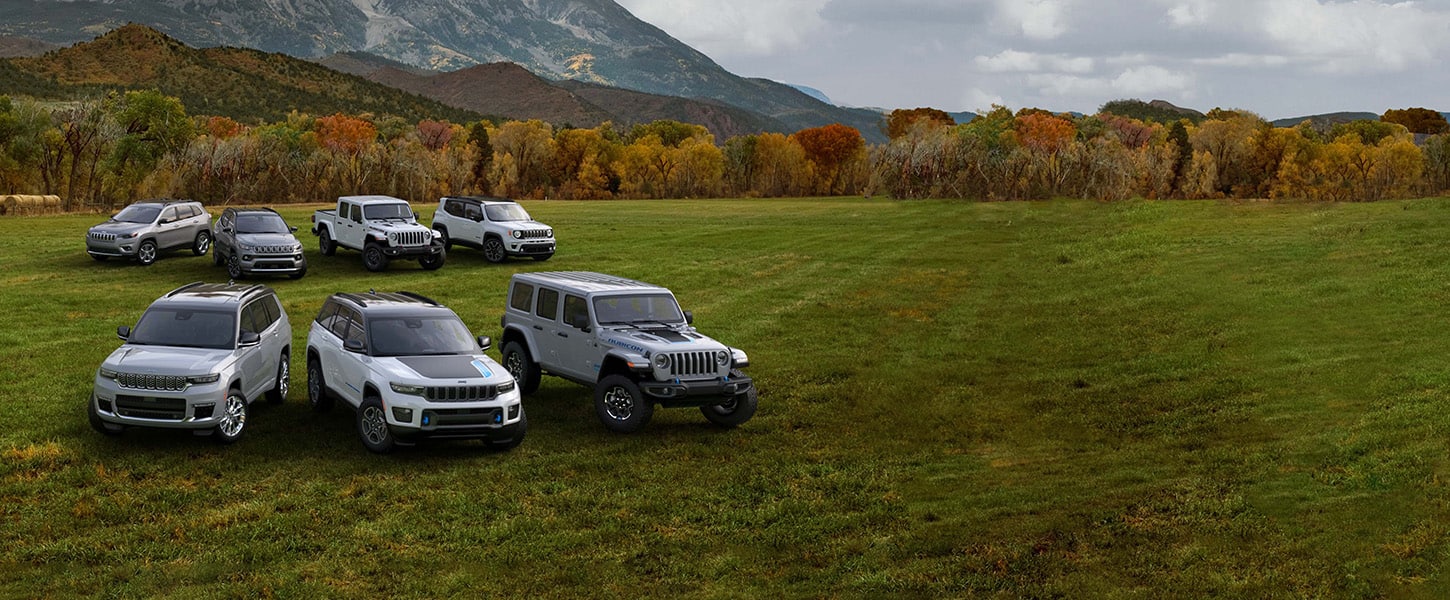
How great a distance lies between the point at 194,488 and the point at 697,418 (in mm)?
7401

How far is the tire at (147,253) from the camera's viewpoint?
35.2 meters

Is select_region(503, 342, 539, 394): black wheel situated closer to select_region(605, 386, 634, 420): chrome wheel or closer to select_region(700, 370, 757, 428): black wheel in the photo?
select_region(605, 386, 634, 420): chrome wheel

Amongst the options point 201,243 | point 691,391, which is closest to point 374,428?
point 691,391

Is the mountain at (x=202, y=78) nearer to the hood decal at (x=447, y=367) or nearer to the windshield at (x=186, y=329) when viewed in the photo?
the windshield at (x=186, y=329)

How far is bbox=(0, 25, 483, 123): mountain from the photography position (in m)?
143

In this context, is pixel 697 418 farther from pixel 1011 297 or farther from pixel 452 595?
pixel 1011 297

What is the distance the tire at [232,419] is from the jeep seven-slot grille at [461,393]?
283cm

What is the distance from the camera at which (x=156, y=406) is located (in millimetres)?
14727

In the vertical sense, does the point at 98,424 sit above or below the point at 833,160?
below

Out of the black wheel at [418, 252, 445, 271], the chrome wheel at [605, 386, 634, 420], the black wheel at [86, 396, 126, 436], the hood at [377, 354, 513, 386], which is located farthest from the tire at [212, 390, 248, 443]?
the black wheel at [418, 252, 445, 271]

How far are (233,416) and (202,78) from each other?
521ft

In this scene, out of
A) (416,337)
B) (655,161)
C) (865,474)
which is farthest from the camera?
(655,161)

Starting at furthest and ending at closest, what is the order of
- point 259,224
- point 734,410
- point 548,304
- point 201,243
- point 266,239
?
point 201,243 < point 259,224 < point 266,239 < point 548,304 < point 734,410

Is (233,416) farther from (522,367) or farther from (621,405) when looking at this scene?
(621,405)
